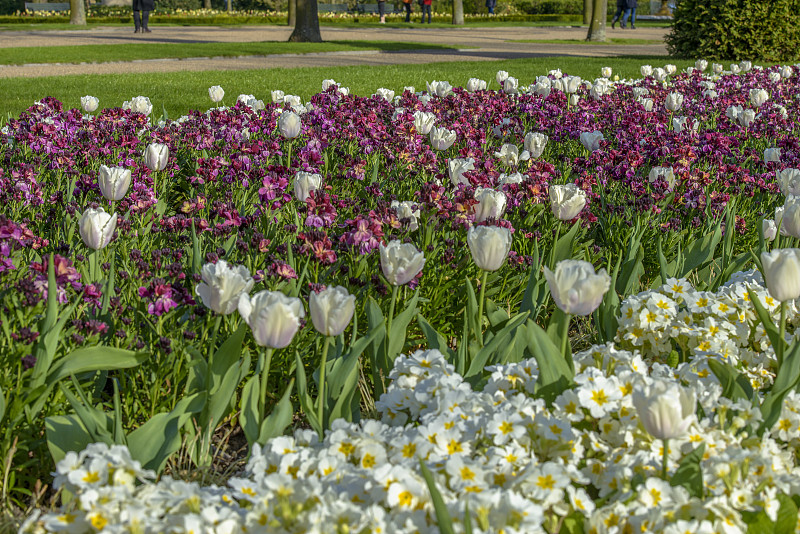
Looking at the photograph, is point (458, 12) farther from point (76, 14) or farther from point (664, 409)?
point (664, 409)

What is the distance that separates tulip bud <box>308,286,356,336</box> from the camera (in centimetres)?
207

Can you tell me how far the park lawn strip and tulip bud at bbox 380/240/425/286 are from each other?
231 inches

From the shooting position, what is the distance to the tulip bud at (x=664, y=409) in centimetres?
172

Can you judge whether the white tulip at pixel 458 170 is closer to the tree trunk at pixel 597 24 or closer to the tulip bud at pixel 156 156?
the tulip bud at pixel 156 156

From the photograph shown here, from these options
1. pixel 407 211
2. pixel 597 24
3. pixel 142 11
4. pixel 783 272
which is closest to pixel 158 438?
pixel 407 211

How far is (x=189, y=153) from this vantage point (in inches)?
218

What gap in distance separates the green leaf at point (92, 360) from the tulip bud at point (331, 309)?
62 centimetres

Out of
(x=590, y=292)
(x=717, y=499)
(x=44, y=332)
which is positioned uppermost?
(x=590, y=292)

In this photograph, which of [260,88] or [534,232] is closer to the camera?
[534,232]

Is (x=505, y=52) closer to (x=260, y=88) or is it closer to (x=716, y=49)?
(x=716, y=49)

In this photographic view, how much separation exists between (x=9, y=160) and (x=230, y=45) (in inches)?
630

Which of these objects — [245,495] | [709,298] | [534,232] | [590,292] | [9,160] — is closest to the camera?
[245,495]

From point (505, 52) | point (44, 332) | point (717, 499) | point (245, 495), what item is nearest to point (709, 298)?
point (717, 499)

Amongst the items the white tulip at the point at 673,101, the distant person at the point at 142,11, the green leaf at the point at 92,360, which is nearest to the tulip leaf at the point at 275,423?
the green leaf at the point at 92,360
